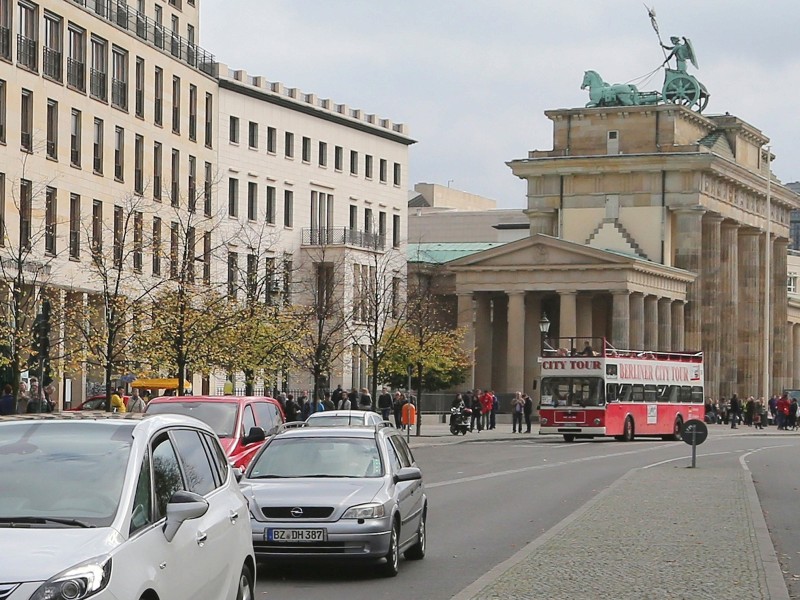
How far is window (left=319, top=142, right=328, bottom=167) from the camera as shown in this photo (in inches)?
3691

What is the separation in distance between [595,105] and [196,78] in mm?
42649

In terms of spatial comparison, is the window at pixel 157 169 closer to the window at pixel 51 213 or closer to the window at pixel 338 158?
the window at pixel 51 213

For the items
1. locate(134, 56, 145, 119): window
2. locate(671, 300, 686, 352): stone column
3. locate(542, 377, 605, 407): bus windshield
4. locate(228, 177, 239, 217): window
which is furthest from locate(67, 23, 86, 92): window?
locate(671, 300, 686, 352): stone column

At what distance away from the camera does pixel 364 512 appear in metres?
15.8

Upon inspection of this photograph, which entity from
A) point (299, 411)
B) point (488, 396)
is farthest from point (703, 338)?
point (299, 411)

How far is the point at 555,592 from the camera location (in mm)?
14062

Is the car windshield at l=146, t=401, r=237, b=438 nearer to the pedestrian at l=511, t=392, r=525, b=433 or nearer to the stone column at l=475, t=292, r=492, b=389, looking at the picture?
the pedestrian at l=511, t=392, r=525, b=433

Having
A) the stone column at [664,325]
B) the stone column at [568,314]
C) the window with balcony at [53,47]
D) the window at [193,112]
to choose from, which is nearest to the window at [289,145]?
the window at [193,112]

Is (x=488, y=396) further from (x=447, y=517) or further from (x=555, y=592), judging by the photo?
(x=555, y=592)

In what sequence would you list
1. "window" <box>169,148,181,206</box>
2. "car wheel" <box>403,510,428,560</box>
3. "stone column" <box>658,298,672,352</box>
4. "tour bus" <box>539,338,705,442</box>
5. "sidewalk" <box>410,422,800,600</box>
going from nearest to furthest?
"sidewalk" <box>410,422,800,600</box> < "car wheel" <box>403,510,428,560</box> < "tour bus" <box>539,338,705,442</box> < "window" <box>169,148,181,206</box> < "stone column" <box>658,298,672,352</box>

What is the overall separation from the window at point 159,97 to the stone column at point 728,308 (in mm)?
48963

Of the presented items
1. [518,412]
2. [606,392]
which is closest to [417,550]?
[606,392]

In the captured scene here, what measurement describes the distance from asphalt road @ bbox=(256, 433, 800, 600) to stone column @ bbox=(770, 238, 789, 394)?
199ft

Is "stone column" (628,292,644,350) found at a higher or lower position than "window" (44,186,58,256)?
lower
